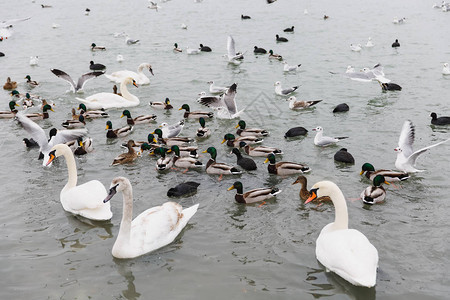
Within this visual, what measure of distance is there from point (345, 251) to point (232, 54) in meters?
18.5

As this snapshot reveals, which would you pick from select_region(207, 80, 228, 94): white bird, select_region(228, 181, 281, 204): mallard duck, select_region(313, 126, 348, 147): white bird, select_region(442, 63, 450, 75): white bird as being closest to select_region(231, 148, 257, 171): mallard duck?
select_region(228, 181, 281, 204): mallard duck

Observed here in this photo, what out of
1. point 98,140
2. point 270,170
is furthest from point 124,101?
point 270,170

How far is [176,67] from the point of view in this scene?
24219 mm

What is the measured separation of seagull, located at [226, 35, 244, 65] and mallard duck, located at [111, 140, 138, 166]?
12.8 meters

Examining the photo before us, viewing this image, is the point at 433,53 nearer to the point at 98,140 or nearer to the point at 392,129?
the point at 392,129

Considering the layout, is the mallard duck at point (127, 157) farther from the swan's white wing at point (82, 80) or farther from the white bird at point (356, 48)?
the white bird at point (356, 48)

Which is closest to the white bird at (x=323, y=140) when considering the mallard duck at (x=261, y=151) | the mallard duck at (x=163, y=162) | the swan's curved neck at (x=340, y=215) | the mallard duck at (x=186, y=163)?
the mallard duck at (x=261, y=151)

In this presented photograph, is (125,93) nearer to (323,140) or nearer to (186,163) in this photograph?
(186,163)

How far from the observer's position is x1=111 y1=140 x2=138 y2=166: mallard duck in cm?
1251

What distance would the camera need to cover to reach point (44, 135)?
12.6 m

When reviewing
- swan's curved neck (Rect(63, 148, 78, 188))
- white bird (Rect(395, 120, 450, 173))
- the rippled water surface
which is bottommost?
the rippled water surface

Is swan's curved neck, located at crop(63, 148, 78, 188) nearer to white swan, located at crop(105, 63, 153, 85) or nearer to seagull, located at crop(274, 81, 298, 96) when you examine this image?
seagull, located at crop(274, 81, 298, 96)

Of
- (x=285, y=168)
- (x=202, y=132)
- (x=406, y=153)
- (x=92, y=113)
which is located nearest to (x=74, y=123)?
(x=92, y=113)

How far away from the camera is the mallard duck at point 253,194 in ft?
34.0
